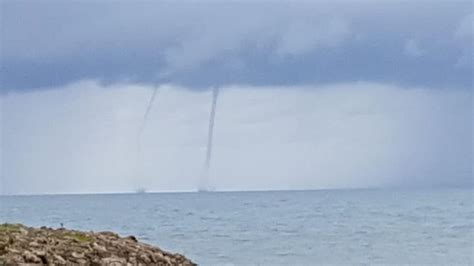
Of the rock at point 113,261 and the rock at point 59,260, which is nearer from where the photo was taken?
the rock at point 59,260

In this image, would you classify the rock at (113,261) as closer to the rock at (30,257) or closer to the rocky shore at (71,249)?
the rocky shore at (71,249)

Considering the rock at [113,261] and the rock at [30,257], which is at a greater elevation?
the rock at [30,257]

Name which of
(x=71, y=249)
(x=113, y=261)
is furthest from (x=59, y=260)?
(x=113, y=261)

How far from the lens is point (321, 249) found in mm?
57281

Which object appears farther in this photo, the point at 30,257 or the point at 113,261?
the point at 113,261

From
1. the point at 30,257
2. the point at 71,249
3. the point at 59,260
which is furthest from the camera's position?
the point at 71,249

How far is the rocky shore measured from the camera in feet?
70.5

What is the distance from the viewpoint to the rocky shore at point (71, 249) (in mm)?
21500

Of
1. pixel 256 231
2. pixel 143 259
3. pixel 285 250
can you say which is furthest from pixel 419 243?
pixel 143 259

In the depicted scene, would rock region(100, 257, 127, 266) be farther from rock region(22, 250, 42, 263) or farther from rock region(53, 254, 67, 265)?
rock region(22, 250, 42, 263)

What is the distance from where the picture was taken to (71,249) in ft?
75.4

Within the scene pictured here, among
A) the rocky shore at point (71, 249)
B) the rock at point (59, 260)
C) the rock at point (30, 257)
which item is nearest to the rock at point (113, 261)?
the rocky shore at point (71, 249)

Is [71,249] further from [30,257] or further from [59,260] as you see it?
[30,257]

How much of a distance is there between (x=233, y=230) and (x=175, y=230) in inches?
168
